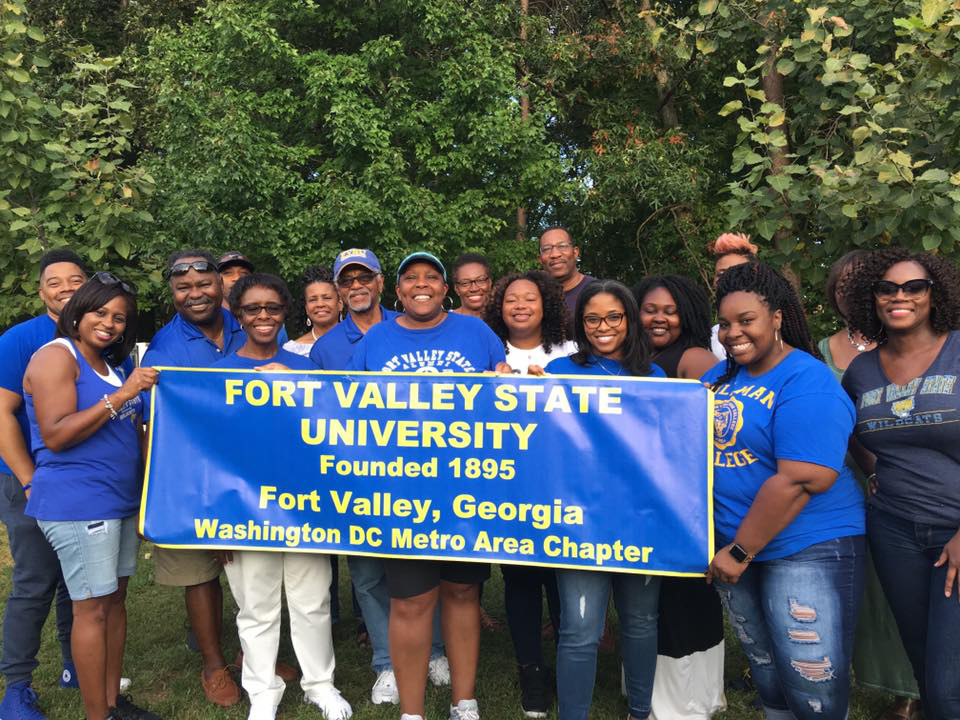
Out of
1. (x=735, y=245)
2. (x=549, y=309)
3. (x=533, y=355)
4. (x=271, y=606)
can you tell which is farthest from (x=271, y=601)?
(x=735, y=245)

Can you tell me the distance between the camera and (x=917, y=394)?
9.91 feet

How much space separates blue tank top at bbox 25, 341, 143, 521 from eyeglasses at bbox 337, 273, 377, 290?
5.71 ft

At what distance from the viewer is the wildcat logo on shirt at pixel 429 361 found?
3998 mm

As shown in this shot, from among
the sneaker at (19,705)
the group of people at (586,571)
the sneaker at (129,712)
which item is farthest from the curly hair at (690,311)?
the sneaker at (19,705)

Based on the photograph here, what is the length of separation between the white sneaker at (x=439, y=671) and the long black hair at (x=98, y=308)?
251cm

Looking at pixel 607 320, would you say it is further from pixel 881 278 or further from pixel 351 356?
pixel 351 356

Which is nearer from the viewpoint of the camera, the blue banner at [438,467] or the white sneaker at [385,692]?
the blue banner at [438,467]

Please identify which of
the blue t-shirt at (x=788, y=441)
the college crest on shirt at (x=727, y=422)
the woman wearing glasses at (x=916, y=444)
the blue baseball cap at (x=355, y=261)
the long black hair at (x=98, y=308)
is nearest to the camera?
the blue t-shirt at (x=788, y=441)

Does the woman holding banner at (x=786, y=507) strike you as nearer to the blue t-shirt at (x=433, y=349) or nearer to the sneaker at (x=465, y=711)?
the blue t-shirt at (x=433, y=349)

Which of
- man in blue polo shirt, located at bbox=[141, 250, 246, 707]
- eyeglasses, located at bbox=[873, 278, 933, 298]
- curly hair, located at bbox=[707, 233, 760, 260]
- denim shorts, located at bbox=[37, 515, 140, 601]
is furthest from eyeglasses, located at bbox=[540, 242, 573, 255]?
denim shorts, located at bbox=[37, 515, 140, 601]

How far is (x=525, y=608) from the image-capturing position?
4180mm

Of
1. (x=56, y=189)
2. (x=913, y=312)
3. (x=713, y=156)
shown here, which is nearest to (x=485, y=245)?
(x=713, y=156)

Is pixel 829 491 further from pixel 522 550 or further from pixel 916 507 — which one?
pixel 522 550

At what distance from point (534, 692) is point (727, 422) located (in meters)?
2.00
